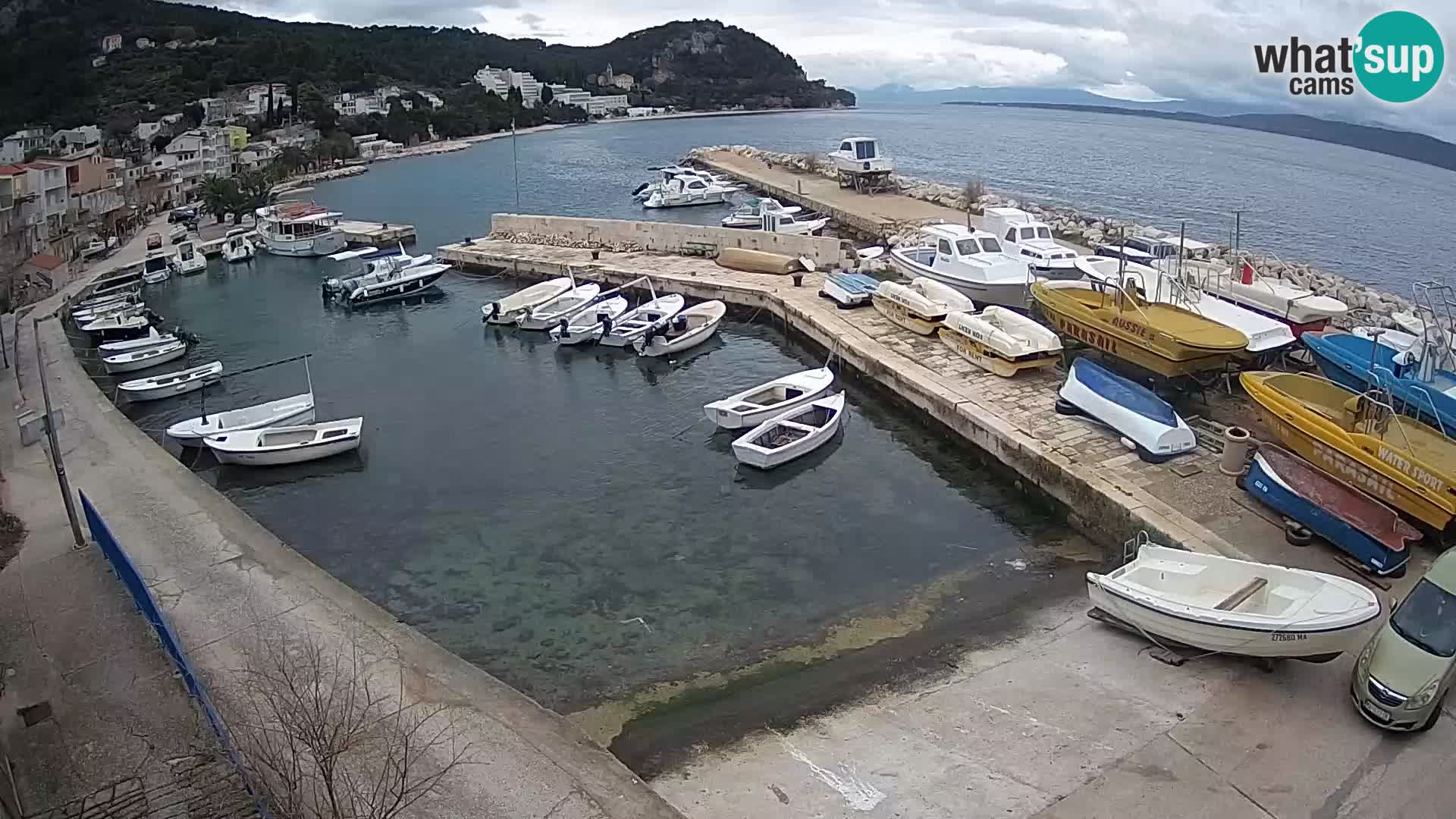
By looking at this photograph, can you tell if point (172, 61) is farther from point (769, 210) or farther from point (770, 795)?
point (770, 795)

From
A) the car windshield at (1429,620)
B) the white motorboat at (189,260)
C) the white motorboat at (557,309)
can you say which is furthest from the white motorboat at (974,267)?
the white motorboat at (189,260)

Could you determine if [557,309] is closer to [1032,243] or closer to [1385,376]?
[1032,243]

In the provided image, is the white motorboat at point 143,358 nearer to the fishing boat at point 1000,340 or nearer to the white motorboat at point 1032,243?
the fishing boat at point 1000,340

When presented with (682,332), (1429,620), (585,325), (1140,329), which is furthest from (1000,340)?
(585,325)

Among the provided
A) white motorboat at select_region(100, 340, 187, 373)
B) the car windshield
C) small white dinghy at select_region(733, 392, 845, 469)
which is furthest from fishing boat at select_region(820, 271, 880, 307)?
white motorboat at select_region(100, 340, 187, 373)

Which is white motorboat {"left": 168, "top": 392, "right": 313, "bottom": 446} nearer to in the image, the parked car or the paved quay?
the paved quay

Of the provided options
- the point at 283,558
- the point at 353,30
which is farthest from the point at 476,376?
the point at 353,30

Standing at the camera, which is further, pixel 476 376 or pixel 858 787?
pixel 476 376
